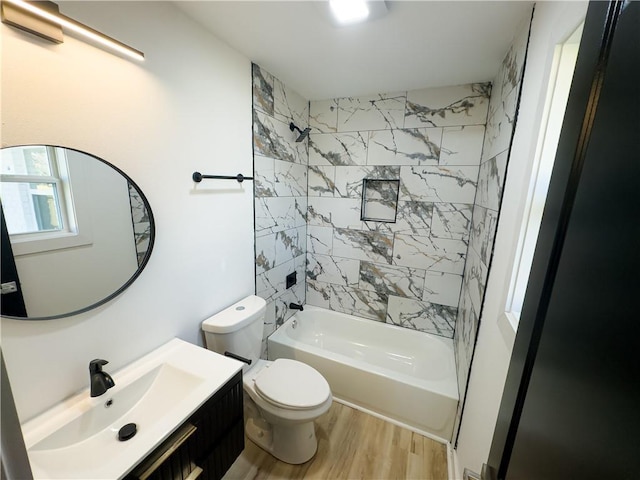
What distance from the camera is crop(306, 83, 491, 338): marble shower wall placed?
2.10 m

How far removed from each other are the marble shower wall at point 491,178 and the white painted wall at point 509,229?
103 mm

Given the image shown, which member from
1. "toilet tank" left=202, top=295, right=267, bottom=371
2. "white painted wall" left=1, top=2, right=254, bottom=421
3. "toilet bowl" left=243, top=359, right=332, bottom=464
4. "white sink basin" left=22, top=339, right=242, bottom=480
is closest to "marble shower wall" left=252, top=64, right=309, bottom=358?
"white painted wall" left=1, top=2, right=254, bottom=421

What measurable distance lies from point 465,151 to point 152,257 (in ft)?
7.37

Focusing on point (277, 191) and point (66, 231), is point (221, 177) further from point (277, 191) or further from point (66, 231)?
point (66, 231)

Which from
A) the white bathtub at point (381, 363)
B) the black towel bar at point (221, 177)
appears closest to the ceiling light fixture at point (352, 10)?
the black towel bar at point (221, 177)

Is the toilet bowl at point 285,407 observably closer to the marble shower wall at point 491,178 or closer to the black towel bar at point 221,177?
the marble shower wall at point 491,178

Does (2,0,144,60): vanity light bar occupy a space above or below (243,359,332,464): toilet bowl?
above

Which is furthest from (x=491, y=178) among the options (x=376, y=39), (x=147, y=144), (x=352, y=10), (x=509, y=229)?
(x=147, y=144)

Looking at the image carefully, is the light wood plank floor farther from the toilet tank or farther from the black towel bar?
the black towel bar

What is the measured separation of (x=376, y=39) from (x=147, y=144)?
1.29 metres

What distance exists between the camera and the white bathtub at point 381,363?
1.83m

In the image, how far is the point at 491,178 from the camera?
Answer: 1.58 meters

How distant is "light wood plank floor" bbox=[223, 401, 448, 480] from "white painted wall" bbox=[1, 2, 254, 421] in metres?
0.87

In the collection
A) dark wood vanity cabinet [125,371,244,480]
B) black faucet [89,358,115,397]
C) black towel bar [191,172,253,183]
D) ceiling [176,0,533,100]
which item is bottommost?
dark wood vanity cabinet [125,371,244,480]
